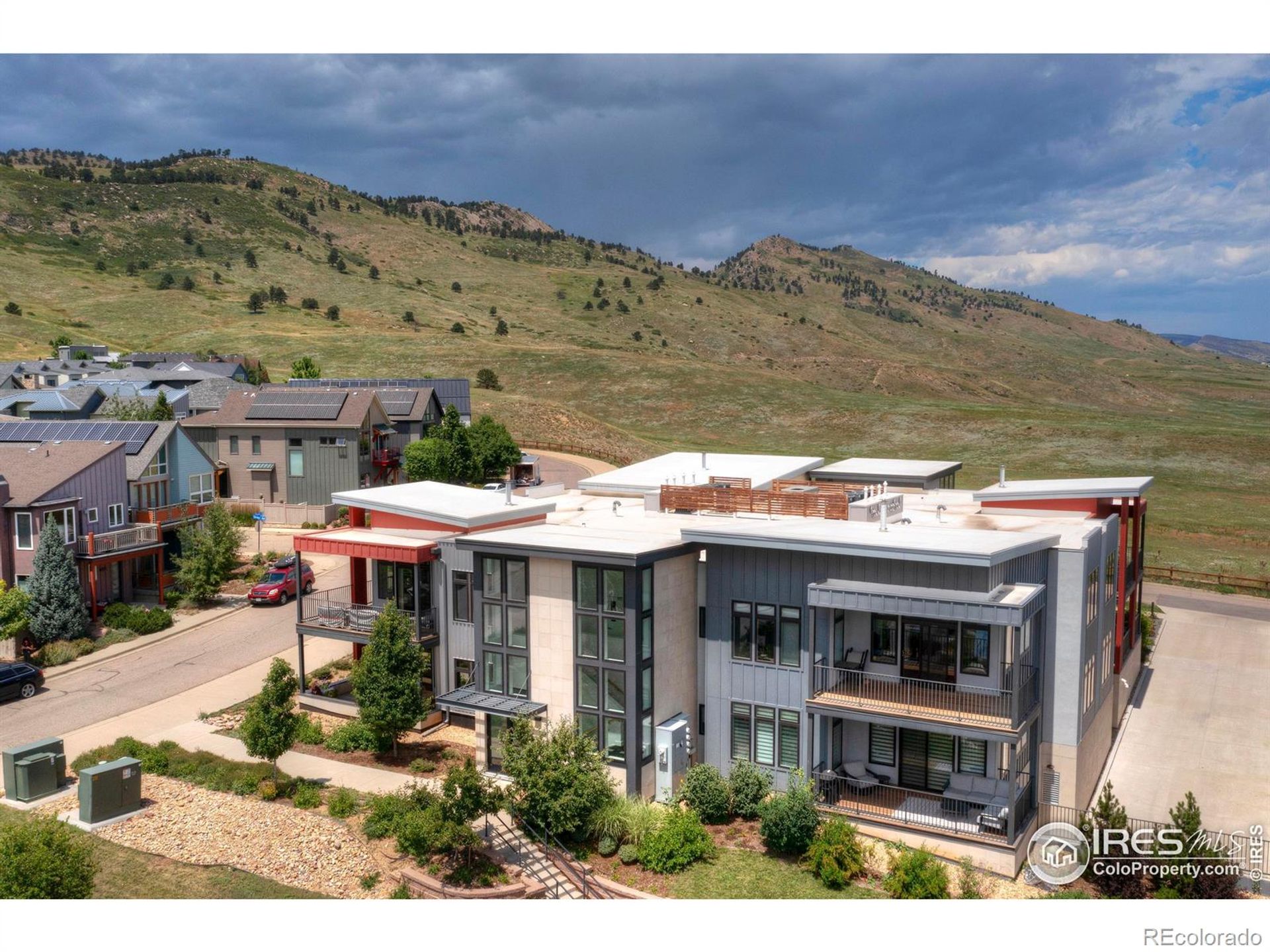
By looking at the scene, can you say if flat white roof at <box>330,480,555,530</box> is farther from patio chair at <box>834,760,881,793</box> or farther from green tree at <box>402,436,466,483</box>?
green tree at <box>402,436,466,483</box>

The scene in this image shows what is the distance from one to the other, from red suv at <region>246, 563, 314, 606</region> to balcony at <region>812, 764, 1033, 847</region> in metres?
23.8

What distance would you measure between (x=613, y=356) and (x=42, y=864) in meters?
112

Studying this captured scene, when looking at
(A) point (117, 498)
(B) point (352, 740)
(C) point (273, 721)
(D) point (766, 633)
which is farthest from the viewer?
(A) point (117, 498)

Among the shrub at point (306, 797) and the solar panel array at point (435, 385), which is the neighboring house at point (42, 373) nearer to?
the solar panel array at point (435, 385)

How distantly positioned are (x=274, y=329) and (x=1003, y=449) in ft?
299

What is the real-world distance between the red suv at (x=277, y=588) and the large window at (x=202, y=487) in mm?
6644

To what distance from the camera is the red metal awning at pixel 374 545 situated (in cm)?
2525

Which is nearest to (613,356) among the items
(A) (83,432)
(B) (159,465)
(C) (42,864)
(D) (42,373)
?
(D) (42,373)

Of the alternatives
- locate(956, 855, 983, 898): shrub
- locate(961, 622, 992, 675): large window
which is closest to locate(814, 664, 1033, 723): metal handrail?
locate(961, 622, 992, 675): large window

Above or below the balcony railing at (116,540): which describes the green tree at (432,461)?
above

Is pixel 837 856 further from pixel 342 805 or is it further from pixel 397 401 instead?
pixel 397 401

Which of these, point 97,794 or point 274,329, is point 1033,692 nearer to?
point 97,794

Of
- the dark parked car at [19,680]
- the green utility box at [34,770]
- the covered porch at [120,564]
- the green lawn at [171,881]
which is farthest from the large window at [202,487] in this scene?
the green lawn at [171,881]

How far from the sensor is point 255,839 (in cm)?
1961
